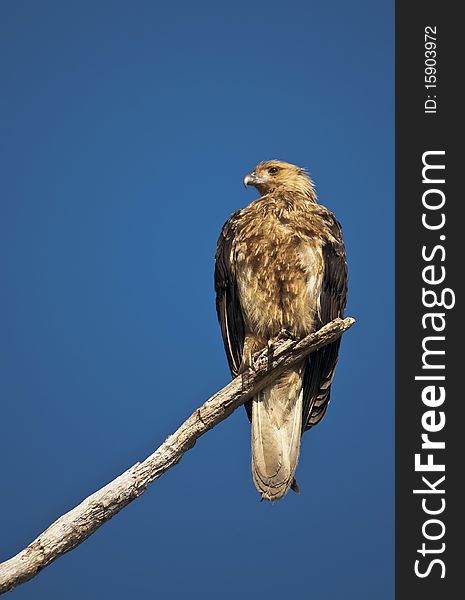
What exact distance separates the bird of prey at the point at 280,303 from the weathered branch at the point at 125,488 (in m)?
0.64

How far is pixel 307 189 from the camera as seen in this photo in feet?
24.5

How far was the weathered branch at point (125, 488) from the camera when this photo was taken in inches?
211

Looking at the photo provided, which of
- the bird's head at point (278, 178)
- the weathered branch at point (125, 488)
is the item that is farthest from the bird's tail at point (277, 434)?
the bird's head at point (278, 178)

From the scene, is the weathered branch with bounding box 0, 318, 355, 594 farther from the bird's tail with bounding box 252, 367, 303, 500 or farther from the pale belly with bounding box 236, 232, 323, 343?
the bird's tail with bounding box 252, 367, 303, 500

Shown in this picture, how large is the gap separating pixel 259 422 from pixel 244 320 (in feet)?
2.34

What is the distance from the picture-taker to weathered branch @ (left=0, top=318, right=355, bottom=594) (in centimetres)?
535

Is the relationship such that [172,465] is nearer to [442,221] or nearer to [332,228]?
[332,228]

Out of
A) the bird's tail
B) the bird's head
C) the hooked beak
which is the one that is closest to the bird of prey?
the bird's tail

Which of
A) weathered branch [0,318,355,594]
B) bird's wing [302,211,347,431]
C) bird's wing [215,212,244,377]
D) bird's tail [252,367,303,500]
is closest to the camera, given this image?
weathered branch [0,318,355,594]

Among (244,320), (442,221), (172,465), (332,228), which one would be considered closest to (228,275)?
(244,320)

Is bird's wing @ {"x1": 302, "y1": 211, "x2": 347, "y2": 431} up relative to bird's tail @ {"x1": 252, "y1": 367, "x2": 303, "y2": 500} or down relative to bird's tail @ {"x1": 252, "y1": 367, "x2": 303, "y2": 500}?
up

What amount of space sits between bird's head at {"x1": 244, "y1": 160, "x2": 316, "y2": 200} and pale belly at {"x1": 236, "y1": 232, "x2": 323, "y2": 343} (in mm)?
887

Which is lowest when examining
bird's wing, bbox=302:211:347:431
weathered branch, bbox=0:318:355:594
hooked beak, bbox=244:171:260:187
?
weathered branch, bbox=0:318:355:594

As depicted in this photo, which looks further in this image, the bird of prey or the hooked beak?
the hooked beak
